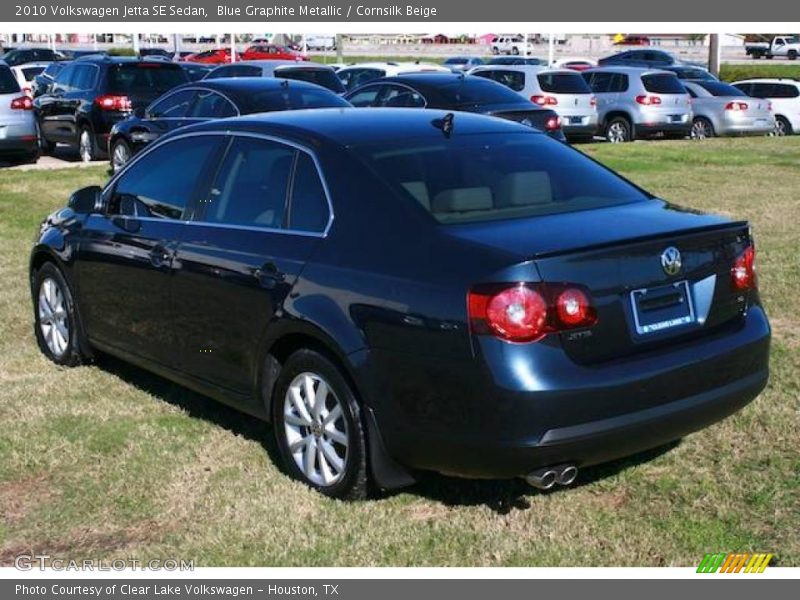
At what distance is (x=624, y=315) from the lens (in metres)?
4.28

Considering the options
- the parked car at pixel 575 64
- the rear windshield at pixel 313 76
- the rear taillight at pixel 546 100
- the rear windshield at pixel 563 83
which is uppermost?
the rear windshield at pixel 313 76

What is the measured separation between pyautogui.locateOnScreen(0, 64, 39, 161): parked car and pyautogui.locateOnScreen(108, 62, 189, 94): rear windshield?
4.12 ft

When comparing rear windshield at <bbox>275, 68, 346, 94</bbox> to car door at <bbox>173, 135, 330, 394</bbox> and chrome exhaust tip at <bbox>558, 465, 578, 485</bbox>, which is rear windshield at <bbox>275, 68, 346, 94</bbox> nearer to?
car door at <bbox>173, 135, 330, 394</bbox>

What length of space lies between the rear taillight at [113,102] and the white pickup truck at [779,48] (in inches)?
2275

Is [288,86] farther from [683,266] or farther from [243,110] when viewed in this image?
[683,266]

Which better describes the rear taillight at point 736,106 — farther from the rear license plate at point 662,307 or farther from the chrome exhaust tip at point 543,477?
the chrome exhaust tip at point 543,477

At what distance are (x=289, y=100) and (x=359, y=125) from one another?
7.96m

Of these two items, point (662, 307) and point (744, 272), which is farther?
point (744, 272)

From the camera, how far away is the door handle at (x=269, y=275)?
495 cm

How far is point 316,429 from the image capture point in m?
4.92

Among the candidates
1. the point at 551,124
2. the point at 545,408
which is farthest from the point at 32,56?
the point at 545,408

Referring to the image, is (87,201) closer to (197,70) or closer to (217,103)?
(217,103)

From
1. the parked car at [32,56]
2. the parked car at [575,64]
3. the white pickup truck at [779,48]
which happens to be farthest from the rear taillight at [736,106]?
the white pickup truck at [779,48]

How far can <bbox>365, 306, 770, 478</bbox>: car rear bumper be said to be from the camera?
4.10 meters
